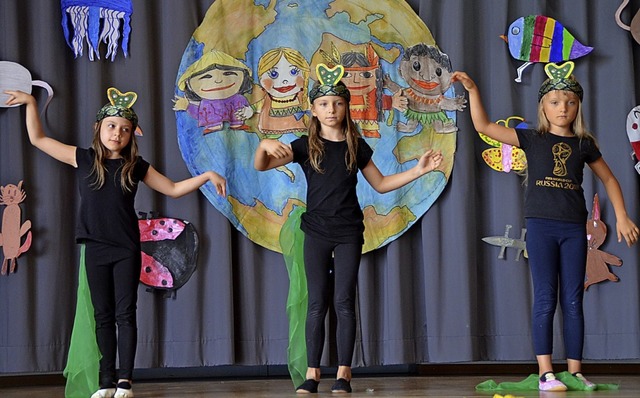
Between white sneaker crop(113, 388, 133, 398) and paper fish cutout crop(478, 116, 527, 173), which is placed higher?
paper fish cutout crop(478, 116, 527, 173)

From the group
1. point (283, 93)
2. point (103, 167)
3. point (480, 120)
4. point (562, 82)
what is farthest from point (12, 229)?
point (562, 82)

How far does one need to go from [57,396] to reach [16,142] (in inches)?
48.9

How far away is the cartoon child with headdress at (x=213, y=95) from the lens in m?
3.99

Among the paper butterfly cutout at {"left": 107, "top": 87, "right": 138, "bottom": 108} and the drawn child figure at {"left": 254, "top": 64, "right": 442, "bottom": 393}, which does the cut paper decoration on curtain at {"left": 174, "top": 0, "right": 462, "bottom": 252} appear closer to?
the paper butterfly cutout at {"left": 107, "top": 87, "right": 138, "bottom": 108}

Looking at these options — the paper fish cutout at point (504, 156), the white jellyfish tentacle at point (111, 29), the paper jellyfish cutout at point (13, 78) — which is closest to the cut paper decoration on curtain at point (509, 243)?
the paper fish cutout at point (504, 156)

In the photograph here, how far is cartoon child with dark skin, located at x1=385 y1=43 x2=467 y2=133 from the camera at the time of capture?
4.07m

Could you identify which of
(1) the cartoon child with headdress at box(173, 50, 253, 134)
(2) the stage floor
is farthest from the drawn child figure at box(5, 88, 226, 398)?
(1) the cartoon child with headdress at box(173, 50, 253, 134)

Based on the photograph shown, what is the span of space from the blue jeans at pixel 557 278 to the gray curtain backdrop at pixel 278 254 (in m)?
0.80

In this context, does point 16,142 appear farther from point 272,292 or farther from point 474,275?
point 474,275

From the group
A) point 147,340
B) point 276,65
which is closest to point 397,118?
point 276,65

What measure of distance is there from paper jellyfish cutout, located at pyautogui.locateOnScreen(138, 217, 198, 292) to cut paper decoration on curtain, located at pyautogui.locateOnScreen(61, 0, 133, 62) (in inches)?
32.7

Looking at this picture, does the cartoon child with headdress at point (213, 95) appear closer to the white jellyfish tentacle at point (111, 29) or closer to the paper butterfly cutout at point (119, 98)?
the white jellyfish tentacle at point (111, 29)

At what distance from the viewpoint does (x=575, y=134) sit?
10.8ft

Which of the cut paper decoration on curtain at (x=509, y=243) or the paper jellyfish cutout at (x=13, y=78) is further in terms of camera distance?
the cut paper decoration on curtain at (x=509, y=243)
